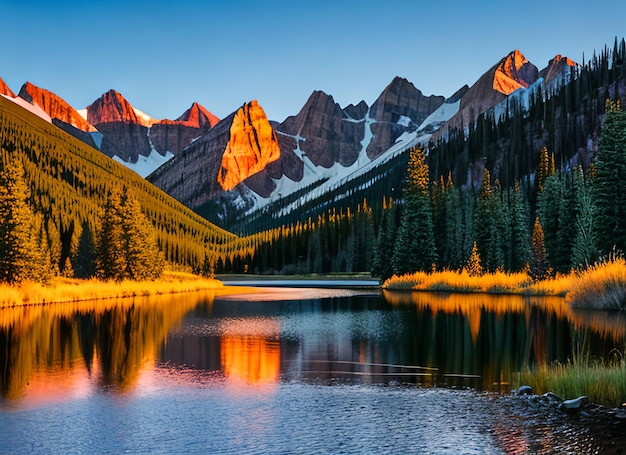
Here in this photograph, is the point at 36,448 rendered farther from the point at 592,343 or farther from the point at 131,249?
the point at 131,249

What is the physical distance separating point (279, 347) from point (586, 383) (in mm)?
11634

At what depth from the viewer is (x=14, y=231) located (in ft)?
148

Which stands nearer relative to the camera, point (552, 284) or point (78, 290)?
point (78, 290)

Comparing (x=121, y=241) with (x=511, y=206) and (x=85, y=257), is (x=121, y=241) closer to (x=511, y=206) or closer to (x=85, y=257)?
(x=85, y=257)

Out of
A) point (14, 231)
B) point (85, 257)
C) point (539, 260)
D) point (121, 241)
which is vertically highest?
point (121, 241)

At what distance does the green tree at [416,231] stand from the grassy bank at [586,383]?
62485 millimetres

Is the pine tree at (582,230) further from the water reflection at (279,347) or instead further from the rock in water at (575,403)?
the rock in water at (575,403)

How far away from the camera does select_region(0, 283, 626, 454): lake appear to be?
412 inches

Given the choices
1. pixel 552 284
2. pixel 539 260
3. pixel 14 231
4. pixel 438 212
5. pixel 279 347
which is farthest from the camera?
pixel 438 212

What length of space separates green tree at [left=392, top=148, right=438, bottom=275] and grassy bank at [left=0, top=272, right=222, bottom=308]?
26566 millimetres

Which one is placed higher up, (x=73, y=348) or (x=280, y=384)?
(x=73, y=348)

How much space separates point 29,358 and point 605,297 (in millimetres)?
28509

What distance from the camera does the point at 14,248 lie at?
147ft

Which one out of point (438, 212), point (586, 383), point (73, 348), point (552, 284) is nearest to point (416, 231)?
point (438, 212)
